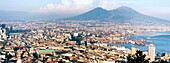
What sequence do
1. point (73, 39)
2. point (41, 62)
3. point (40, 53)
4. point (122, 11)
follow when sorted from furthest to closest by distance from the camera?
point (122, 11) → point (73, 39) → point (40, 53) → point (41, 62)

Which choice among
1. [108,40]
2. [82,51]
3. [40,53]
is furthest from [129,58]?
[108,40]

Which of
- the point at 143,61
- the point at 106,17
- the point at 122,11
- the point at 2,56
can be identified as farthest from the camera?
the point at 122,11

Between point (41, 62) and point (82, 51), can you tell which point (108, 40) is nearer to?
point (82, 51)

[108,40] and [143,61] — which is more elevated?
[143,61]

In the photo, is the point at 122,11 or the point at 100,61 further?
the point at 122,11

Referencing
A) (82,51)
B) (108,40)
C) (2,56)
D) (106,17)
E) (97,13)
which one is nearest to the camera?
(2,56)

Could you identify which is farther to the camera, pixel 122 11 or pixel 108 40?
pixel 122 11

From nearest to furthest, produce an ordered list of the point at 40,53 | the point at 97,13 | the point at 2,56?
the point at 2,56 < the point at 40,53 < the point at 97,13

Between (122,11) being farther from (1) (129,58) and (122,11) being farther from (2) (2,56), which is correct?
(1) (129,58)

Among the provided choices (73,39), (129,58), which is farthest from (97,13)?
(129,58)
